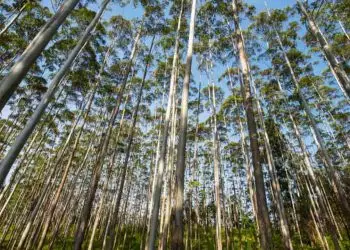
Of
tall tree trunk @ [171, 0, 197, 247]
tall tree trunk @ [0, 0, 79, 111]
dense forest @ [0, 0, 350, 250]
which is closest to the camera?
tall tree trunk @ [0, 0, 79, 111]

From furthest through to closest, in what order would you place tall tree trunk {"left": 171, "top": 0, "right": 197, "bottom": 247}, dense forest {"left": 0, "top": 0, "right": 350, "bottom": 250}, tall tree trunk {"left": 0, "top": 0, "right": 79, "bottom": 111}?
dense forest {"left": 0, "top": 0, "right": 350, "bottom": 250} < tall tree trunk {"left": 171, "top": 0, "right": 197, "bottom": 247} < tall tree trunk {"left": 0, "top": 0, "right": 79, "bottom": 111}

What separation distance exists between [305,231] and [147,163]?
53.8 ft

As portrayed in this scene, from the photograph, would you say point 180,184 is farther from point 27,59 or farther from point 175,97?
point 175,97

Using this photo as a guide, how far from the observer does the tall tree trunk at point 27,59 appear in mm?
2900

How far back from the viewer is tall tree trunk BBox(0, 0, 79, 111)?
290 cm

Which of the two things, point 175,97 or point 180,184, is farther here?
point 175,97

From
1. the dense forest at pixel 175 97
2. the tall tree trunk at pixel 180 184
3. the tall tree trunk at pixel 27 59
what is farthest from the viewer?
the dense forest at pixel 175 97

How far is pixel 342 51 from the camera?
12.4 meters

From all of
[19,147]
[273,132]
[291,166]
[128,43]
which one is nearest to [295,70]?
[273,132]

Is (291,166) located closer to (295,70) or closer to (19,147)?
(295,70)

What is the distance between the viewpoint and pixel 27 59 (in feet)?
10.7

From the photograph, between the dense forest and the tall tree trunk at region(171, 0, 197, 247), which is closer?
the tall tree trunk at region(171, 0, 197, 247)

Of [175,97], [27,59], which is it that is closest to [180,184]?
[27,59]

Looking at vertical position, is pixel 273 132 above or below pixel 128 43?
below
